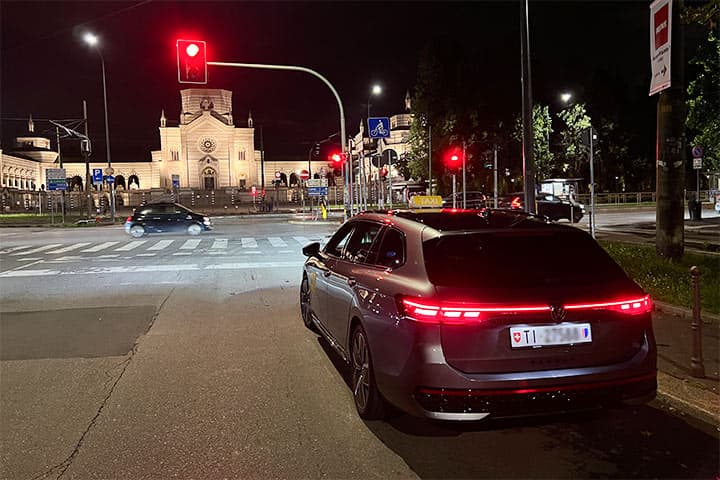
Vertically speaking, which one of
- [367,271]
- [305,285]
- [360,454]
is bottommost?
[360,454]

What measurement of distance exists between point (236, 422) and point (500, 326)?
2.21m

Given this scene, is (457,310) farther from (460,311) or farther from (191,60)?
(191,60)

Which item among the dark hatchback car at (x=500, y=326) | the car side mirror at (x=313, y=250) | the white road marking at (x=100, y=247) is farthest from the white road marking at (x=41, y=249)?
the dark hatchback car at (x=500, y=326)

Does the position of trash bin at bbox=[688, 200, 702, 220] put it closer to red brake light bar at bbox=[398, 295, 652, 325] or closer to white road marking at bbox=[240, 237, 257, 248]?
white road marking at bbox=[240, 237, 257, 248]

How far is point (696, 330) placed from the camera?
5230 millimetres

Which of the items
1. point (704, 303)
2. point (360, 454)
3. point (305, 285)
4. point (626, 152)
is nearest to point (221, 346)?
point (305, 285)

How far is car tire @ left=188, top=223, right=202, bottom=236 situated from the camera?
27902mm

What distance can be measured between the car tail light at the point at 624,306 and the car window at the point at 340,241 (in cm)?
280

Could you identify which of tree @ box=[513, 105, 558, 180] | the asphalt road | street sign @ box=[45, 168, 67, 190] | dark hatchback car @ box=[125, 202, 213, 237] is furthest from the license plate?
tree @ box=[513, 105, 558, 180]

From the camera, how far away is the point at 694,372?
538cm

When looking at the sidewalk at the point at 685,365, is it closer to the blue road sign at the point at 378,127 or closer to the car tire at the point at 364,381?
the car tire at the point at 364,381

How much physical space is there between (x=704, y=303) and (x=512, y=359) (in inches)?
214

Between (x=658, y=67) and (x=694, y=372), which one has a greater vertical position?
(x=658, y=67)

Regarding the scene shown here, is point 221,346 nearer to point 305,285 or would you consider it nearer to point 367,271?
point 305,285
